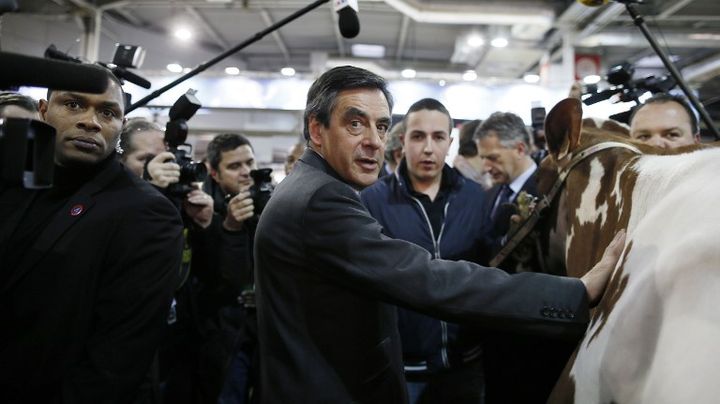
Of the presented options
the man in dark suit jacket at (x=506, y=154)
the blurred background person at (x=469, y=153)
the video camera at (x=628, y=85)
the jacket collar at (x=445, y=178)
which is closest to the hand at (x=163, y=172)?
the jacket collar at (x=445, y=178)

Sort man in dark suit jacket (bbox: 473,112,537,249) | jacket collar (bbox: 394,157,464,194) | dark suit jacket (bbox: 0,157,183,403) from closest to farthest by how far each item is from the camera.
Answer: dark suit jacket (bbox: 0,157,183,403)
jacket collar (bbox: 394,157,464,194)
man in dark suit jacket (bbox: 473,112,537,249)

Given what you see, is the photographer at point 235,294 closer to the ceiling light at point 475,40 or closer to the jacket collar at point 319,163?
the jacket collar at point 319,163

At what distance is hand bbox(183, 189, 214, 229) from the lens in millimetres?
2854

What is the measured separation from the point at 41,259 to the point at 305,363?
97 cm

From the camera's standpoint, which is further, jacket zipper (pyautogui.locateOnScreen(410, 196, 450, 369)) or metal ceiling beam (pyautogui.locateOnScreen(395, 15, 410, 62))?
metal ceiling beam (pyautogui.locateOnScreen(395, 15, 410, 62))

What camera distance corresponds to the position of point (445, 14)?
7945mm

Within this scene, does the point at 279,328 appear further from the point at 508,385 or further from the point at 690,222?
the point at 508,385

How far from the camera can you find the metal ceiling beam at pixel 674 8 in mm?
8819

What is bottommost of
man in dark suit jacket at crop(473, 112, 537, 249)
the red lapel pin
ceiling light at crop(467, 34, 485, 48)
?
the red lapel pin

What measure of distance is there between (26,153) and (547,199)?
1698mm

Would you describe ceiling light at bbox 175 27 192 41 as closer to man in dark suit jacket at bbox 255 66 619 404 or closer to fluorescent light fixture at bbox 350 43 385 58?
fluorescent light fixture at bbox 350 43 385 58

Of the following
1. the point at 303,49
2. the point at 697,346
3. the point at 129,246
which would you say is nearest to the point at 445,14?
the point at 303,49

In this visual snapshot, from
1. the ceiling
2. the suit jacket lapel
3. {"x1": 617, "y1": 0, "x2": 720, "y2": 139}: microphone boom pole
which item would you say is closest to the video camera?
{"x1": 617, "y1": 0, "x2": 720, "y2": 139}: microphone boom pole

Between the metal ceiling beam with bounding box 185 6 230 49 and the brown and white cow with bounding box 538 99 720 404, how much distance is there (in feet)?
32.6
